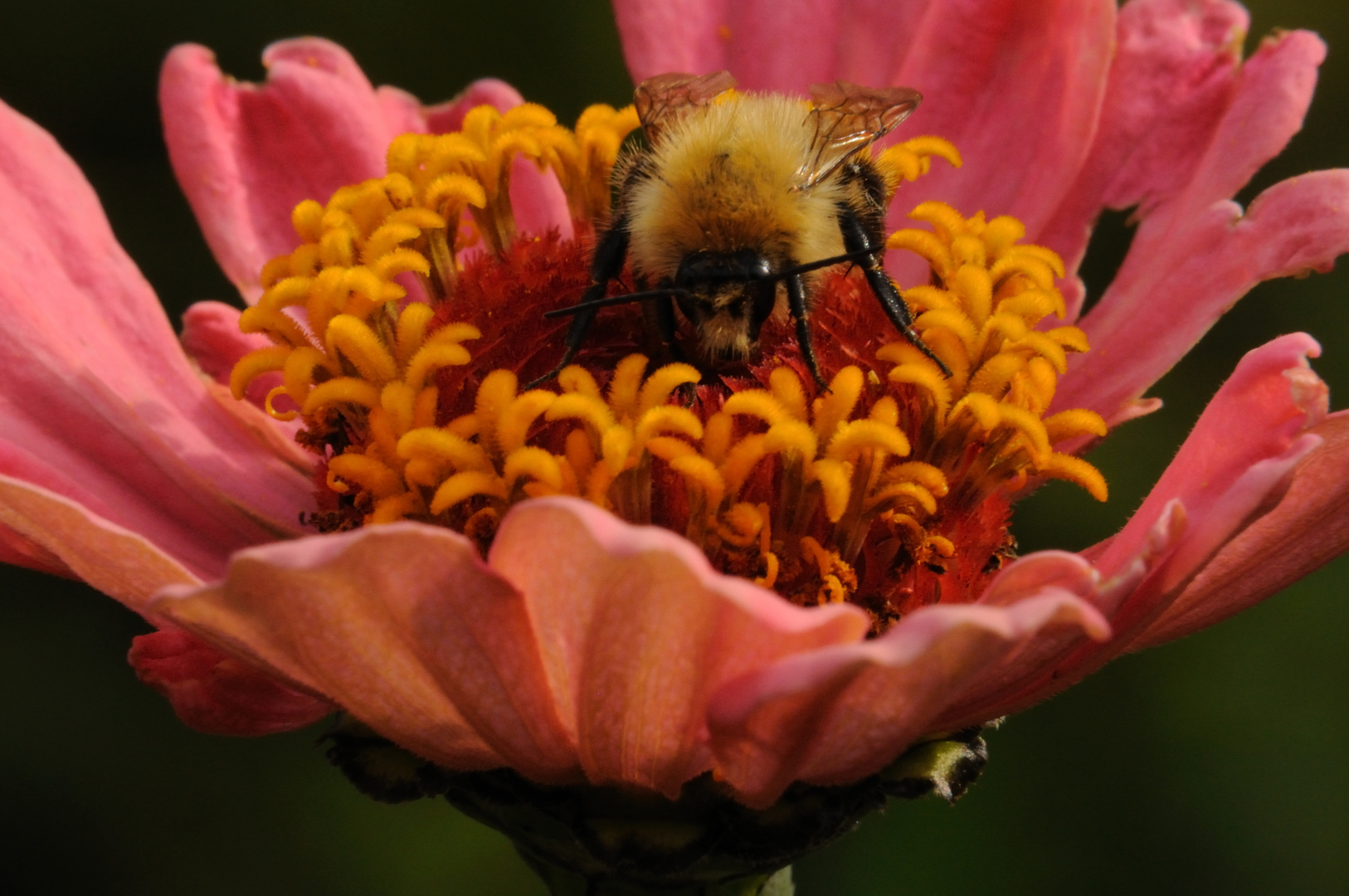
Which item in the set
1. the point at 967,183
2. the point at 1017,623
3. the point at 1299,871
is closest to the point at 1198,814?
the point at 1299,871

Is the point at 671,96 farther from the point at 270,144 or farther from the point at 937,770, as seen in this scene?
the point at 937,770

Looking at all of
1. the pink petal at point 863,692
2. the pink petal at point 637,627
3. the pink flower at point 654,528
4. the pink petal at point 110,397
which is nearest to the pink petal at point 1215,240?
the pink flower at point 654,528

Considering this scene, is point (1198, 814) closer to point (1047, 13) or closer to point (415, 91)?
point (1047, 13)

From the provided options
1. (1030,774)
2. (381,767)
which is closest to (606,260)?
(381,767)

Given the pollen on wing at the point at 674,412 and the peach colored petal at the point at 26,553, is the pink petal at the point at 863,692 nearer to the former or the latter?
the pollen on wing at the point at 674,412

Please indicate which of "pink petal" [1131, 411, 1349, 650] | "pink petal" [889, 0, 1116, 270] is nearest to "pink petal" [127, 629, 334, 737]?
"pink petal" [1131, 411, 1349, 650]
